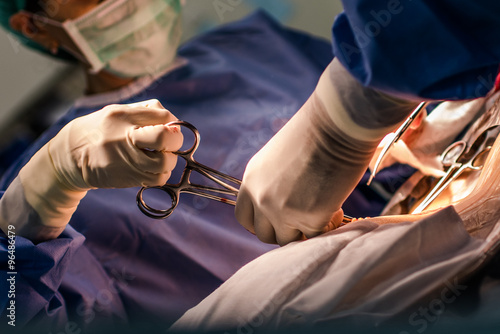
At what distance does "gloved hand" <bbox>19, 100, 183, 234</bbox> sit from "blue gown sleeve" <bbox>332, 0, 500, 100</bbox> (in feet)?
1.08

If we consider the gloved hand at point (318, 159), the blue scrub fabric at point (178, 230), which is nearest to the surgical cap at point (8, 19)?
the blue scrub fabric at point (178, 230)

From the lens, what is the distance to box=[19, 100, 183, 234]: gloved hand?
80cm

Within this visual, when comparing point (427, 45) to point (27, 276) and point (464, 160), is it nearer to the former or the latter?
point (464, 160)

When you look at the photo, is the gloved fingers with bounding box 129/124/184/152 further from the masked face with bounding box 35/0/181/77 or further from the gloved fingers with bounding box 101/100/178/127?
the masked face with bounding box 35/0/181/77

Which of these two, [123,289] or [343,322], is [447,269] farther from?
[123,289]

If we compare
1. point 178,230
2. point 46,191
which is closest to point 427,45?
point 46,191

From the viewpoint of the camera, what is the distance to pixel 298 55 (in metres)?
1.78

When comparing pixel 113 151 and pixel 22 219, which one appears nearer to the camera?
pixel 113 151

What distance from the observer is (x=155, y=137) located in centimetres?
77

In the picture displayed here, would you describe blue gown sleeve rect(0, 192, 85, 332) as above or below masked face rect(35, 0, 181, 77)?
below

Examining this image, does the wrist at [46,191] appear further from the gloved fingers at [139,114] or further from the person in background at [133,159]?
the gloved fingers at [139,114]

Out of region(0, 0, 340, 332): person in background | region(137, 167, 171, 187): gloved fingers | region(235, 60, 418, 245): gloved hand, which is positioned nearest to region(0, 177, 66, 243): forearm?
A: region(0, 0, 340, 332): person in background

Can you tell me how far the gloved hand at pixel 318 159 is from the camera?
71 cm

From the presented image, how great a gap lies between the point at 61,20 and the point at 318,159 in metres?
0.98
